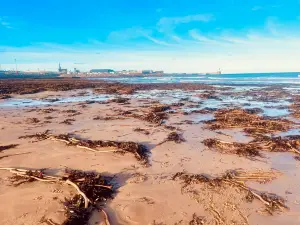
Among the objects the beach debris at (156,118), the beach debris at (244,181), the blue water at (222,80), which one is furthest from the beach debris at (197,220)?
the blue water at (222,80)

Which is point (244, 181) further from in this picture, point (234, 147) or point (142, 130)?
point (142, 130)

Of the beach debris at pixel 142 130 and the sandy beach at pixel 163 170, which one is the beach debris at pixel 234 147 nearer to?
the sandy beach at pixel 163 170

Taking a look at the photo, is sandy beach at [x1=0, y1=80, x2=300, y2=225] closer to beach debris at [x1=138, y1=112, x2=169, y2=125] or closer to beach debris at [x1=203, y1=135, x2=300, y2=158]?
beach debris at [x1=203, y1=135, x2=300, y2=158]

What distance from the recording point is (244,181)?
5.48 m

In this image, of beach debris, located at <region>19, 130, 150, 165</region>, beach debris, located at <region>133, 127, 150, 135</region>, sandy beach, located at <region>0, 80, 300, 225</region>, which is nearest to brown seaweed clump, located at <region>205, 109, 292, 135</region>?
sandy beach, located at <region>0, 80, 300, 225</region>

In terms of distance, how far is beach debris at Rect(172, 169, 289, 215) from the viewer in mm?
4543

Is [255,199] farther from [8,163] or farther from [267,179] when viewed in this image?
[8,163]

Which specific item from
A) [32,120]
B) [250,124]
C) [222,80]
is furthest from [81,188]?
[222,80]

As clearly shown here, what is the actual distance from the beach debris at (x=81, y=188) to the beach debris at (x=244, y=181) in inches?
61.1

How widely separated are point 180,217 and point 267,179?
8.29ft

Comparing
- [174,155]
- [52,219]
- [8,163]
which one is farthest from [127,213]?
[8,163]

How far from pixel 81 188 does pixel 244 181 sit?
11.0ft

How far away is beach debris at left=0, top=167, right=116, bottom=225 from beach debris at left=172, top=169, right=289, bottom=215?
1551 mm

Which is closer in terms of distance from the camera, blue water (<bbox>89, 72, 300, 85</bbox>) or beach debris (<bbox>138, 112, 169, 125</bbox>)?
beach debris (<bbox>138, 112, 169, 125</bbox>)
